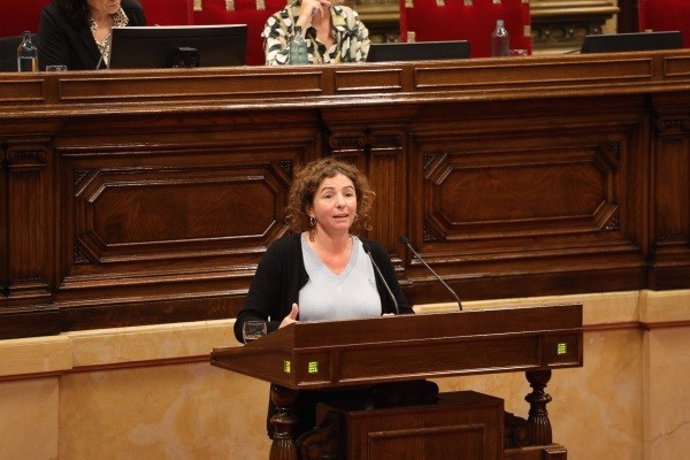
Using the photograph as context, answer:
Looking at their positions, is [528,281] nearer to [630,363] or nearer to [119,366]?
[630,363]

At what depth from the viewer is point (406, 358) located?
3.68 meters

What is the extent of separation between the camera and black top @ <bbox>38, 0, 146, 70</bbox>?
5.32 meters

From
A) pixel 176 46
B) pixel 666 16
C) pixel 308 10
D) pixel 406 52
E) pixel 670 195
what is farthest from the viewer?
pixel 666 16

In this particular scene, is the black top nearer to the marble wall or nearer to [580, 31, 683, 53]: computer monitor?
the marble wall

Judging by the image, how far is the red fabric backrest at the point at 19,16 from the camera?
19.3 ft

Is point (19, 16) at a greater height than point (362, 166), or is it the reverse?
point (19, 16)

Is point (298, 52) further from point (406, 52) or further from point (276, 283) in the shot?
point (276, 283)

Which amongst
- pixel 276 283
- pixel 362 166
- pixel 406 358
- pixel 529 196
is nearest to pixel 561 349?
pixel 406 358

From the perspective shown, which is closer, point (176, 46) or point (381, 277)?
point (381, 277)

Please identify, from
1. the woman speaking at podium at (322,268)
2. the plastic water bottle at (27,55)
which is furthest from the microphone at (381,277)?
the plastic water bottle at (27,55)

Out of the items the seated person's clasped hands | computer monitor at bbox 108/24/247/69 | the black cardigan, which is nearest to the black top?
computer monitor at bbox 108/24/247/69

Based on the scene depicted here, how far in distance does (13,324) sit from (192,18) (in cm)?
171

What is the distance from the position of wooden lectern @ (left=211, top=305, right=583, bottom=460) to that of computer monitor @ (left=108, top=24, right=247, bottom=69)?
1357 millimetres

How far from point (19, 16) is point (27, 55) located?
0.79 m
